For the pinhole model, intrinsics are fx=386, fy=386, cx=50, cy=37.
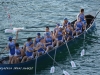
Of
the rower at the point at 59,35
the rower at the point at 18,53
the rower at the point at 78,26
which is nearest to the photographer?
the rower at the point at 18,53

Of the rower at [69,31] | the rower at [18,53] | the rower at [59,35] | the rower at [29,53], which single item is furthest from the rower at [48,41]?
the rower at [18,53]

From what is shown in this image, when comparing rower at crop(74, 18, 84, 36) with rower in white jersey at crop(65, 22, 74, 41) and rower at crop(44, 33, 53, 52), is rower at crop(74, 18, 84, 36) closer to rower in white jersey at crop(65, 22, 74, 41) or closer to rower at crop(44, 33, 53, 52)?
rower in white jersey at crop(65, 22, 74, 41)

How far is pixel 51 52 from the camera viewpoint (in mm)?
25797

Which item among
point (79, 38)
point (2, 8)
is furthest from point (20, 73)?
point (2, 8)

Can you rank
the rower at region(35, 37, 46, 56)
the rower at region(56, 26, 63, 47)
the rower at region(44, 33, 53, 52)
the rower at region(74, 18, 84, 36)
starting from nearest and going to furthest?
the rower at region(35, 37, 46, 56) → the rower at region(44, 33, 53, 52) → the rower at region(56, 26, 63, 47) → the rower at region(74, 18, 84, 36)

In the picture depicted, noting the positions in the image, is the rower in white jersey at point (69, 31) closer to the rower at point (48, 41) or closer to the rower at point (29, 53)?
the rower at point (48, 41)

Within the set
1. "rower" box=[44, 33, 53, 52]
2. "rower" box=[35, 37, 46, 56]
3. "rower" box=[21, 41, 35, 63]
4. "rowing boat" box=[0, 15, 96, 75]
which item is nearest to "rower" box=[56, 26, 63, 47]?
"rowing boat" box=[0, 15, 96, 75]

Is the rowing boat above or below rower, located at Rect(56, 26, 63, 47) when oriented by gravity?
below

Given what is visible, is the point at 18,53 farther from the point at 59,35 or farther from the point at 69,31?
the point at 69,31

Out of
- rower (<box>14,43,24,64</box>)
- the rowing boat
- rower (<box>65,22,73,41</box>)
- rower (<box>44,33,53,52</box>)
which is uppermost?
rower (<box>65,22,73,41</box>)

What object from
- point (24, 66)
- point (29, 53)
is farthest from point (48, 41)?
point (24, 66)

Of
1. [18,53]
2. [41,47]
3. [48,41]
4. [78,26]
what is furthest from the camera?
[78,26]

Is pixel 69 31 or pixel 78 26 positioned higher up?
pixel 78 26

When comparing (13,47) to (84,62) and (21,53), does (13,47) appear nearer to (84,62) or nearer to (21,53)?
(21,53)
